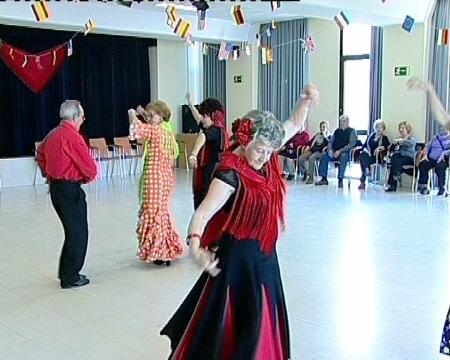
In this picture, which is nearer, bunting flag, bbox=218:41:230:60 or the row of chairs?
the row of chairs

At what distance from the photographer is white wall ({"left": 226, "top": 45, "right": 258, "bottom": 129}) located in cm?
1257

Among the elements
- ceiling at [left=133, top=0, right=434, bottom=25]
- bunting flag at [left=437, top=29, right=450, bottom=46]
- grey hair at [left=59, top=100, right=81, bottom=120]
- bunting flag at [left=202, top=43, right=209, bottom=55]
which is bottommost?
grey hair at [left=59, top=100, right=81, bottom=120]

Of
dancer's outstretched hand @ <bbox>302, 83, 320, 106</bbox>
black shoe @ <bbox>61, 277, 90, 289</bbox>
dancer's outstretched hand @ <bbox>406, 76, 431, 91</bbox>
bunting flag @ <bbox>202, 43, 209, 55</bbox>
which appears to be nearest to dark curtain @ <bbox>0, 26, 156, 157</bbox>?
bunting flag @ <bbox>202, 43, 209, 55</bbox>

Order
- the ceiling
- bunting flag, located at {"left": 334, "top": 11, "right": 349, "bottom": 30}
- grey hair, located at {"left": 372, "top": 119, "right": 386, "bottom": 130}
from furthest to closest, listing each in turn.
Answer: grey hair, located at {"left": 372, "top": 119, "right": 386, "bottom": 130} < the ceiling < bunting flag, located at {"left": 334, "top": 11, "right": 349, "bottom": 30}

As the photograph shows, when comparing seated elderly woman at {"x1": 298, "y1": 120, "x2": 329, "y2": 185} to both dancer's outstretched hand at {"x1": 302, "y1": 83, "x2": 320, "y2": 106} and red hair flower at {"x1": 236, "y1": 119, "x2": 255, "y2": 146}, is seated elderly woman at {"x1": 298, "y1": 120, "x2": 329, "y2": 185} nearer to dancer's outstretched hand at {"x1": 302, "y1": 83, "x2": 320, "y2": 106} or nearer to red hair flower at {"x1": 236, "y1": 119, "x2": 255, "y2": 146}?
dancer's outstretched hand at {"x1": 302, "y1": 83, "x2": 320, "y2": 106}

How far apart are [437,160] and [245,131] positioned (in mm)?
7324

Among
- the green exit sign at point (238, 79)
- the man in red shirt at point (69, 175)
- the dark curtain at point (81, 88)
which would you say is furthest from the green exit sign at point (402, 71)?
the man in red shirt at point (69, 175)

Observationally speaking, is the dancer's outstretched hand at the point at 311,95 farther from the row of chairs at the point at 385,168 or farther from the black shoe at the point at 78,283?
the row of chairs at the point at 385,168

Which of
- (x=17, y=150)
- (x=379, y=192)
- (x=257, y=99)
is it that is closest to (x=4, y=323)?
(x=379, y=192)

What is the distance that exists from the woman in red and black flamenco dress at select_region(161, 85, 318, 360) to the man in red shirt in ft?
7.10

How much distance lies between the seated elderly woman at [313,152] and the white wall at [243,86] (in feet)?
7.09

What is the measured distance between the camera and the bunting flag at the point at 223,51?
1192cm

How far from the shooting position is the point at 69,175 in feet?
14.7

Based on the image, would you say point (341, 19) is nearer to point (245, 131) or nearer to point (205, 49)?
point (205, 49)
